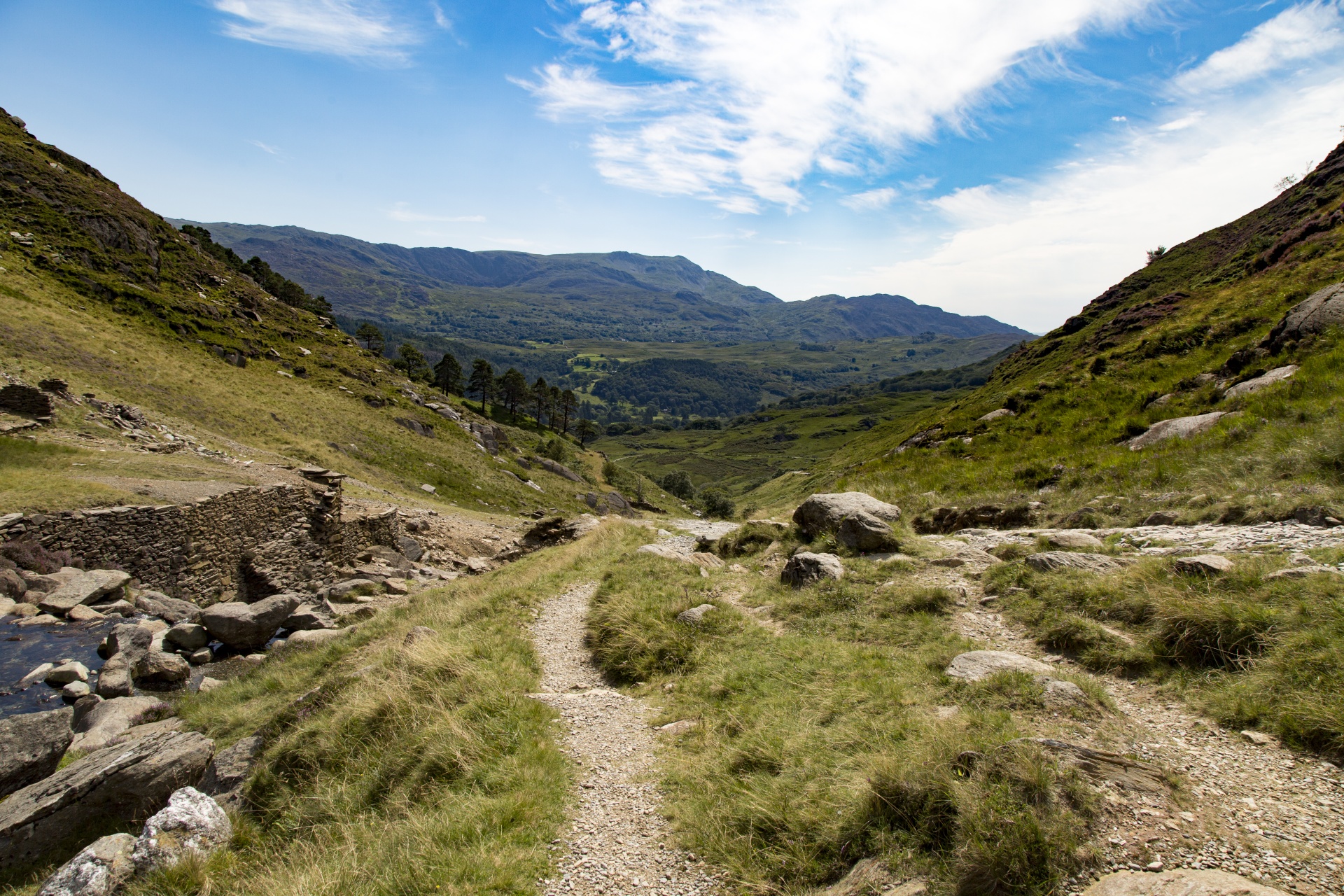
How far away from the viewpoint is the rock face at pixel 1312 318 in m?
16.4

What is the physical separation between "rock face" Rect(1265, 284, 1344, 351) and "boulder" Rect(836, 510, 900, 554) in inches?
541

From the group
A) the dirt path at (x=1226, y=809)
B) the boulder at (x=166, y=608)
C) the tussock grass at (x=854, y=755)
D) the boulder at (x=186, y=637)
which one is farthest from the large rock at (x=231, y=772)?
the dirt path at (x=1226, y=809)

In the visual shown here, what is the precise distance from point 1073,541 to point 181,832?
16.8 metres

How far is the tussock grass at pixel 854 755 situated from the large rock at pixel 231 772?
668 cm

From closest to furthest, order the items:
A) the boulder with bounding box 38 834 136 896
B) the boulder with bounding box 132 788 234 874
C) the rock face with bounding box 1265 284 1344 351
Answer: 1. the boulder with bounding box 38 834 136 896
2. the boulder with bounding box 132 788 234 874
3. the rock face with bounding box 1265 284 1344 351

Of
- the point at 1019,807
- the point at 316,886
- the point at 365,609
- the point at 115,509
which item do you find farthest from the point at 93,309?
the point at 1019,807

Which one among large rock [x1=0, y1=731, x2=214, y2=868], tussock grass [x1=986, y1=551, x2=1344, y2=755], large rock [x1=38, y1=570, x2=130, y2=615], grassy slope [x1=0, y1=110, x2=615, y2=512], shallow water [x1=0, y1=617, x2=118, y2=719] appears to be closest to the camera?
tussock grass [x1=986, y1=551, x2=1344, y2=755]

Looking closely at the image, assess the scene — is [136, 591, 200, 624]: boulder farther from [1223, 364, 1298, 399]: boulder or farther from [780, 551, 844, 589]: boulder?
[1223, 364, 1298, 399]: boulder

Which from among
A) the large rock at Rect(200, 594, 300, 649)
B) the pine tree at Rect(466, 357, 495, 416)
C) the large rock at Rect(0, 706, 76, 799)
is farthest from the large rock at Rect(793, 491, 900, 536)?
the pine tree at Rect(466, 357, 495, 416)

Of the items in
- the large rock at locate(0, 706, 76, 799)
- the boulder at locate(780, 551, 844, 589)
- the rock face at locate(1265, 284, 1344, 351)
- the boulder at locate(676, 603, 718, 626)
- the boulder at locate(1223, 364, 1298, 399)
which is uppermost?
the rock face at locate(1265, 284, 1344, 351)

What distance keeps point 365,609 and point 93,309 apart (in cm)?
5296

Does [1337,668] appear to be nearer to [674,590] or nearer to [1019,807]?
[1019,807]

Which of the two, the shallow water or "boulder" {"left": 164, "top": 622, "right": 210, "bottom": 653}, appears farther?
"boulder" {"left": 164, "top": 622, "right": 210, "bottom": 653}

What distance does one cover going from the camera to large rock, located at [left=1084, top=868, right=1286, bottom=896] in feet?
13.5
